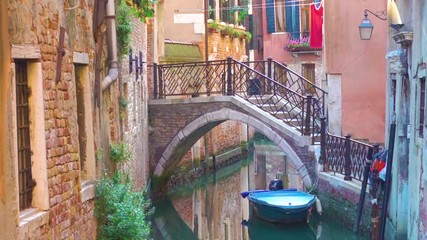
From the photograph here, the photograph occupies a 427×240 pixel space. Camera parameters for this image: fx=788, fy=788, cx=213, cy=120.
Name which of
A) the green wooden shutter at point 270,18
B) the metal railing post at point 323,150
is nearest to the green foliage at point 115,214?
the metal railing post at point 323,150

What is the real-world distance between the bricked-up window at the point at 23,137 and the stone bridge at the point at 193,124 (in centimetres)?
1154

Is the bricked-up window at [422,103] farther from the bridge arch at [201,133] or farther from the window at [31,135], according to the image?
the bridge arch at [201,133]

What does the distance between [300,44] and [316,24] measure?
17.3 feet

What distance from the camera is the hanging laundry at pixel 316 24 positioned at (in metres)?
24.1

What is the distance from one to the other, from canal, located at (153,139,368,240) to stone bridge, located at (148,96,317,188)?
115cm

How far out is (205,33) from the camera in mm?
23375

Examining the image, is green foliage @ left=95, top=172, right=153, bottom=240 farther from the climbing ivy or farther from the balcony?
the balcony

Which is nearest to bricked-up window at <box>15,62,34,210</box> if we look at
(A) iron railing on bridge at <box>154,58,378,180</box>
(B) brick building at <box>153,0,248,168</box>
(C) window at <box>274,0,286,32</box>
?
(A) iron railing on bridge at <box>154,58,378,180</box>

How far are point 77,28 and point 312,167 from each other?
10.2 m

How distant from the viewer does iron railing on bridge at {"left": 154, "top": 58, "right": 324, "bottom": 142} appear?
17.2 m

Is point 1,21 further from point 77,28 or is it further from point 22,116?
point 77,28

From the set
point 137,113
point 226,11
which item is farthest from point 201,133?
point 226,11

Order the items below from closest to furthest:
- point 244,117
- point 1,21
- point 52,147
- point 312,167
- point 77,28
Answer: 1. point 1,21
2. point 52,147
3. point 77,28
4. point 312,167
5. point 244,117

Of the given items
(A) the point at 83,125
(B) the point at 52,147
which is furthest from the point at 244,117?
(B) the point at 52,147
